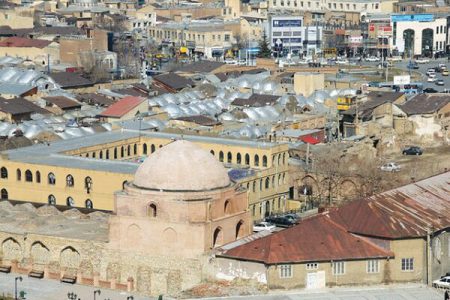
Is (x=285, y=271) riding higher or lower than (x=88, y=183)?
lower

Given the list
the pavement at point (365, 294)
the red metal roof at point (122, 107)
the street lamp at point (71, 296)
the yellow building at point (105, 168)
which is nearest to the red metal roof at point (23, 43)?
the red metal roof at point (122, 107)

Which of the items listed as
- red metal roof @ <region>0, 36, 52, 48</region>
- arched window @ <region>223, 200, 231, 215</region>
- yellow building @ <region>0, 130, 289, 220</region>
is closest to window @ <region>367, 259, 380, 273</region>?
arched window @ <region>223, 200, 231, 215</region>

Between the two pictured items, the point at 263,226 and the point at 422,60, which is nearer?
the point at 263,226

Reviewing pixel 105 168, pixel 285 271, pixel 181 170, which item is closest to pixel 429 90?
pixel 105 168

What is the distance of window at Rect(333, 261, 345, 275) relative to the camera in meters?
40.4

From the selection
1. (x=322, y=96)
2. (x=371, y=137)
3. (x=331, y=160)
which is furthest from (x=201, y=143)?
(x=322, y=96)

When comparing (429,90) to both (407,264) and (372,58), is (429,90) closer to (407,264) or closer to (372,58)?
(372,58)

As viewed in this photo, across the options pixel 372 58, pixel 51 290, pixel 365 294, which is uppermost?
pixel 365 294

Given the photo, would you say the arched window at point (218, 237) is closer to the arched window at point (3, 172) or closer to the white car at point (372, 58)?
the arched window at point (3, 172)

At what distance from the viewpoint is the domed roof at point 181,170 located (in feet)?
137

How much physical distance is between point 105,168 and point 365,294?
514 inches

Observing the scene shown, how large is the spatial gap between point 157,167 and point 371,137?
25919mm

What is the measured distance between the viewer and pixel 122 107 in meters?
67.4

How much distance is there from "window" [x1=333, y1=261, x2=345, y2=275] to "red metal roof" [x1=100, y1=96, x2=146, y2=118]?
27.0 meters
